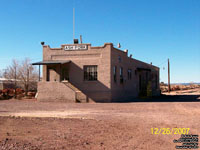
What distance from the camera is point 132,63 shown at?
101 ft

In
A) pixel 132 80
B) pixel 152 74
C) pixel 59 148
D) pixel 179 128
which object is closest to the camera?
pixel 59 148

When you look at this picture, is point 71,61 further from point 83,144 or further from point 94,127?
point 83,144

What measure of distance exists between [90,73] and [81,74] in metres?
0.93

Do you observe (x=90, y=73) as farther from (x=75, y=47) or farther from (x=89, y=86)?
(x=75, y=47)

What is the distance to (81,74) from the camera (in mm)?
24578

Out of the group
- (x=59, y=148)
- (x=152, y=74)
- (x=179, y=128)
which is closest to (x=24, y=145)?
(x=59, y=148)

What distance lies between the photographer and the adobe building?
2377 centimetres

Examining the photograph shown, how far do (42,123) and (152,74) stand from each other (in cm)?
3198

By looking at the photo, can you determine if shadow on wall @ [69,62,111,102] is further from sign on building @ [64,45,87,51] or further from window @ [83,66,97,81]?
sign on building @ [64,45,87,51]

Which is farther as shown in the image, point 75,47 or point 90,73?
point 75,47

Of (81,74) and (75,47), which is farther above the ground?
(75,47)
